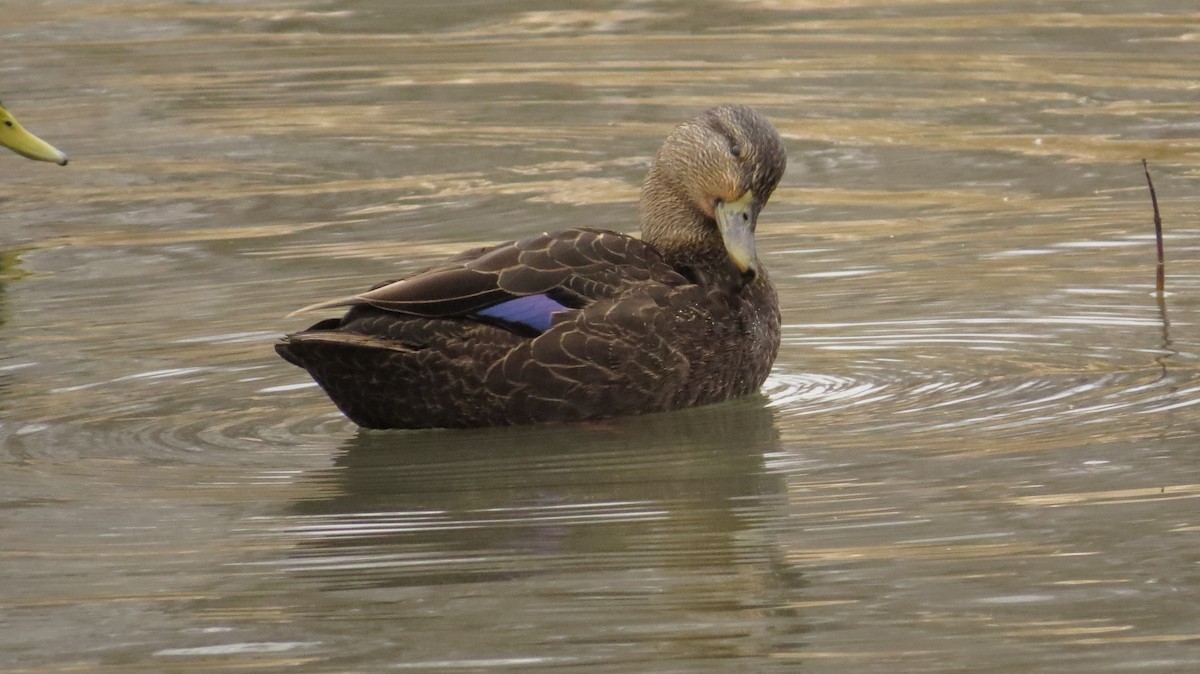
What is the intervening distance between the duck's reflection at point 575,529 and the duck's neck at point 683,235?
1.56ft

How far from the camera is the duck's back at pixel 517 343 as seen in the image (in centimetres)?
648

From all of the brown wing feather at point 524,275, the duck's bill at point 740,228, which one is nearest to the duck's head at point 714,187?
the duck's bill at point 740,228

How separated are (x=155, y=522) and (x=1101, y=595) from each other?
252cm

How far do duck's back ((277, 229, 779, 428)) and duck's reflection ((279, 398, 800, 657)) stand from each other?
0.10 m

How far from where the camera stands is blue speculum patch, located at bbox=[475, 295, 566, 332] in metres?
6.49

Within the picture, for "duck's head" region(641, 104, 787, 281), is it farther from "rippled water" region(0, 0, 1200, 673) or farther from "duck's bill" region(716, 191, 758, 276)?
"rippled water" region(0, 0, 1200, 673)

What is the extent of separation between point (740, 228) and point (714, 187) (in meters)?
0.17

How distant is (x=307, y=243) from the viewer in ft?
33.6

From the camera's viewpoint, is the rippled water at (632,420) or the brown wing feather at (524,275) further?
the brown wing feather at (524,275)

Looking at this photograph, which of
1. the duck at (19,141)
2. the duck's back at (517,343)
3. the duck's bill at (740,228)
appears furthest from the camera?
the duck at (19,141)

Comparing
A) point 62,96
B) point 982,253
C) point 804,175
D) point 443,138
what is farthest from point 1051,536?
point 62,96

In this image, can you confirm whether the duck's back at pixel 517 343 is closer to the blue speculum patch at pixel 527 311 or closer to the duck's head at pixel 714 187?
the blue speculum patch at pixel 527 311

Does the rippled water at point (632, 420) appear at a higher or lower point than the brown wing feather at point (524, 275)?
lower

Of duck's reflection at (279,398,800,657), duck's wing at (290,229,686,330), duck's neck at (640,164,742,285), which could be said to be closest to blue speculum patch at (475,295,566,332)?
duck's wing at (290,229,686,330)
